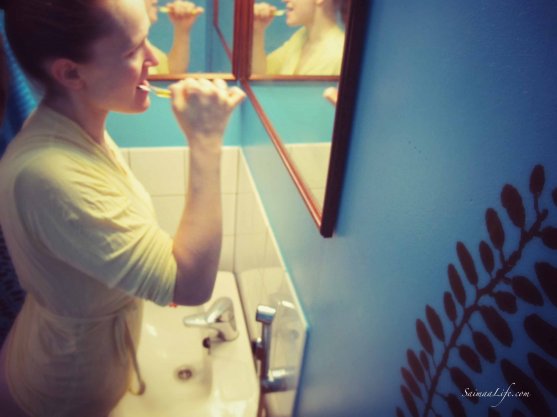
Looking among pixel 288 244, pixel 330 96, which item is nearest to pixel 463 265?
pixel 330 96

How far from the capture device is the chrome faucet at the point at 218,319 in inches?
47.1

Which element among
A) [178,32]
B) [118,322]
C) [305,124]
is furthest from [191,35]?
[118,322]

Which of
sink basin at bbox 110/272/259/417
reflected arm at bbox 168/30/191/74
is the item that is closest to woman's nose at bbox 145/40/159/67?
reflected arm at bbox 168/30/191/74

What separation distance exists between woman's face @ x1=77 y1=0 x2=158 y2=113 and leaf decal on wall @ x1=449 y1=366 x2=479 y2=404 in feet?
1.89

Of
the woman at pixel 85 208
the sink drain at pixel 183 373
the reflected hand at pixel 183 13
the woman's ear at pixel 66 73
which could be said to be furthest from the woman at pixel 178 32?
the sink drain at pixel 183 373

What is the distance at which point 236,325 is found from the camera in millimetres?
1397

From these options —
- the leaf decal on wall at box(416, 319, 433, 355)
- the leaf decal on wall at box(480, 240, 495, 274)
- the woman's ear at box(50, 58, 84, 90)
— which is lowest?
the leaf decal on wall at box(416, 319, 433, 355)

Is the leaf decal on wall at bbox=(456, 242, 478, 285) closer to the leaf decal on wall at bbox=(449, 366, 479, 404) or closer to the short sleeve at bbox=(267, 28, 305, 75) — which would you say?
the leaf decal on wall at bbox=(449, 366, 479, 404)

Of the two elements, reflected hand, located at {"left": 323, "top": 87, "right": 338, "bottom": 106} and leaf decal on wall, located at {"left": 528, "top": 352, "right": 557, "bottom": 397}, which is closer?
leaf decal on wall, located at {"left": 528, "top": 352, "right": 557, "bottom": 397}

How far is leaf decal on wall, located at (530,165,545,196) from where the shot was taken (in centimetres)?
28

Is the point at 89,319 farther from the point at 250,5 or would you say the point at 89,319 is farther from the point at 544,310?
the point at 250,5

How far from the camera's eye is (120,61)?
625 mm

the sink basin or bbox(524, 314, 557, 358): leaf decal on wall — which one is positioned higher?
bbox(524, 314, 557, 358): leaf decal on wall

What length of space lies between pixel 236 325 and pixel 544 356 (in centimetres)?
118
